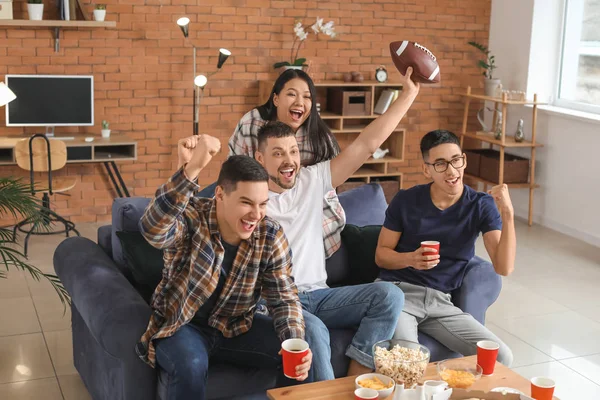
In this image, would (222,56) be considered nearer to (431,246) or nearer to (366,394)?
(431,246)

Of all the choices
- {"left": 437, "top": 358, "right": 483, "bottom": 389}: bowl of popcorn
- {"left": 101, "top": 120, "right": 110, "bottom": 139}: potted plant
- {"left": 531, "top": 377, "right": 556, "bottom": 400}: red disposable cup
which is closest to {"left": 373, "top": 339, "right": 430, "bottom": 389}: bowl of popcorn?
{"left": 437, "top": 358, "right": 483, "bottom": 389}: bowl of popcorn

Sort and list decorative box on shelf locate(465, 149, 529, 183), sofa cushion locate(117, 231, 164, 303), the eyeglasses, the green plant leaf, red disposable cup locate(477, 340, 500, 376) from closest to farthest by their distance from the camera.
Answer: red disposable cup locate(477, 340, 500, 376) → sofa cushion locate(117, 231, 164, 303) → the eyeglasses → the green plant leaf → decorative box on shelf locate(465, 149, 529, 183)

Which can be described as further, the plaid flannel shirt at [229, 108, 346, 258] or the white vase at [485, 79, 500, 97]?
the white vase at [485, 79, 500, 97]

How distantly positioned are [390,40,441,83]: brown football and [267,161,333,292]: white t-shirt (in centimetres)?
59

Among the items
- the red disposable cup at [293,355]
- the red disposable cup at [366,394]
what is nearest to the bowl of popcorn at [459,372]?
the red disposable cup at [366,394]

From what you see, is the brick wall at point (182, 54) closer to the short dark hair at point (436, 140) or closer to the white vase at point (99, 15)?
the white vase at point (99, 15)

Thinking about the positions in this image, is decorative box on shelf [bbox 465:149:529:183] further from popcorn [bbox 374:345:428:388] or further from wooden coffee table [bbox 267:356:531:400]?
popcorn [bbox 374:345:428:388]

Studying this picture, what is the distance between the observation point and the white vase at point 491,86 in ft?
22.4

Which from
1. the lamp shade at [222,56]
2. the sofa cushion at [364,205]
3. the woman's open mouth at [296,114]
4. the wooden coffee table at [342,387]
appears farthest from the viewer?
the lamp shade at [222,56]

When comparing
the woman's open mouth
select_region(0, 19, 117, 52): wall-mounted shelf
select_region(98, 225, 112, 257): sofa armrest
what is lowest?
select_region(98, 225, 112, 257): sofa armrest

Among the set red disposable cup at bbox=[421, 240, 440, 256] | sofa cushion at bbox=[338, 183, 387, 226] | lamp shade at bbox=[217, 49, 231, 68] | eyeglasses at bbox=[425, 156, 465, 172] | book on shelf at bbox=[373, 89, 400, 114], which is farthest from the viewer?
book on shelf at bbox=[373, 89, 400, 114]

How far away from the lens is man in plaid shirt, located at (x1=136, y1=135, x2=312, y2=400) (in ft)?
8.04

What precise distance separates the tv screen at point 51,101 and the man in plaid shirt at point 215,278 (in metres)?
3.65

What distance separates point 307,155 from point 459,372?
1443 mm
